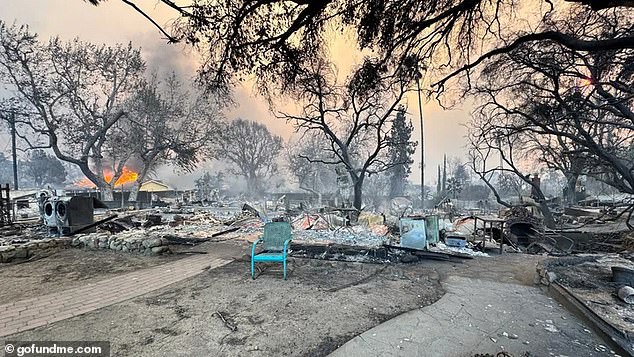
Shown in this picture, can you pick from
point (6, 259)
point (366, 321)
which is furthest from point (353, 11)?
point (6, 259)

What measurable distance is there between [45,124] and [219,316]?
23.9m

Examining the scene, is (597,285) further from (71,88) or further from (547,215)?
(71,88)

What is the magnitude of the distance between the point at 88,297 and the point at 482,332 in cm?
539

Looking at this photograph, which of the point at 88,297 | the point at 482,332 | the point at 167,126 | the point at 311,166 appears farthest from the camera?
the point at 311,166

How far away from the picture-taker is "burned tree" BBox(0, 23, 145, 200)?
18812mm

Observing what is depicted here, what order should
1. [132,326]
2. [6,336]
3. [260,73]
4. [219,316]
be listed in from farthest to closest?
1. [260,73]
2. [219,316]
3. [132,326]
4. [6,336]

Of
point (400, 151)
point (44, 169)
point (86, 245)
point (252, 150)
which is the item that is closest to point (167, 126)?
point (252, 150)

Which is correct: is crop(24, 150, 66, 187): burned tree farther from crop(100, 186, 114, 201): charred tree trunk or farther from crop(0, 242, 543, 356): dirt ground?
crop(0, 242, 543, 356): dirt ground

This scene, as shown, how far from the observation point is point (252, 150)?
135 ft

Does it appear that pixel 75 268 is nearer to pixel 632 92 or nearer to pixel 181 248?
pixel 181 248

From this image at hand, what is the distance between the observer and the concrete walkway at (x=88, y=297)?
3.70 metres

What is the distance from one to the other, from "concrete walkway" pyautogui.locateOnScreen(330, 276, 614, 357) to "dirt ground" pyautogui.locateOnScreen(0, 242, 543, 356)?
0.27 meters

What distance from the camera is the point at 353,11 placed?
3936 mm

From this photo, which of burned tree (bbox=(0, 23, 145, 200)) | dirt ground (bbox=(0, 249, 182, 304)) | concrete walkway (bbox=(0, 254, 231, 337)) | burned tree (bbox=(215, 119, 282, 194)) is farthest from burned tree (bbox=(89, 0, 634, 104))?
burned tree (bbox=(215, 119, 282, 194))
